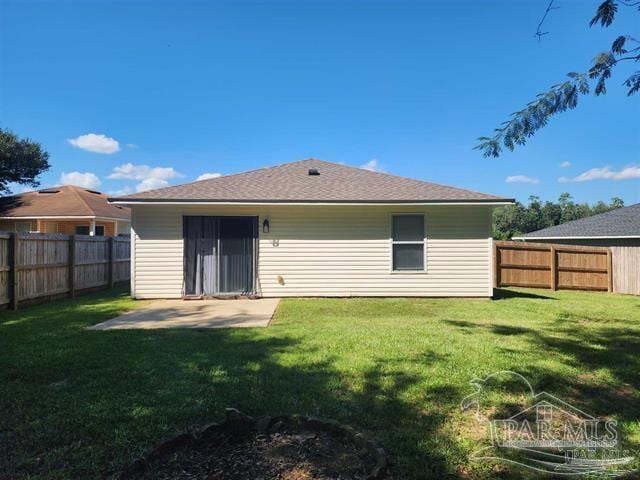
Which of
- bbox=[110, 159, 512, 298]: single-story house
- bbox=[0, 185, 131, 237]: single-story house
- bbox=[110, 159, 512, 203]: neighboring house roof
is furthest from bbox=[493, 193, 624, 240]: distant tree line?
bbox=[0, 185, 131, 237]: single-story house

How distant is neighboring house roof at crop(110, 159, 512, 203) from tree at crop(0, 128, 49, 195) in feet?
70.6

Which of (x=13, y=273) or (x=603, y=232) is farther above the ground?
(x=603, y=232)

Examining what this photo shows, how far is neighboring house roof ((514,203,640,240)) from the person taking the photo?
1638 cm

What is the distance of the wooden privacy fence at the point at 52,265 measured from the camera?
8.38 m

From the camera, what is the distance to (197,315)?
307 inches

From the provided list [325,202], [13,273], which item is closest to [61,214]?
[13,273]

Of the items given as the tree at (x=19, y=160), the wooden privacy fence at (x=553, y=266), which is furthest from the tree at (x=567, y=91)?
the tree at (x=19, y=160)

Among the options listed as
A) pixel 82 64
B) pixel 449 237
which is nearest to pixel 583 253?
pixel 449 237

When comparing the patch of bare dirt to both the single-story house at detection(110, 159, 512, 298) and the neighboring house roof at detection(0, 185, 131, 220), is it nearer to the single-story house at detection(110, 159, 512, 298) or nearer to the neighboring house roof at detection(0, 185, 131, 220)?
the single-story house at detection(110, 159, 512, 298)

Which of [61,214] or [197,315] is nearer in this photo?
[197,315]

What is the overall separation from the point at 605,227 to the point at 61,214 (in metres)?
25.8

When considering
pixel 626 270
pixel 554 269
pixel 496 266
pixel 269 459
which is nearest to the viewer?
pixel 269 459

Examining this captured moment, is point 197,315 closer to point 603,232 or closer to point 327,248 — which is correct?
point 327,248

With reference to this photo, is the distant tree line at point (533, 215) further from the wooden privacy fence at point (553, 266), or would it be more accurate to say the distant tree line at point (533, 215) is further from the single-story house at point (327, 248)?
the single-story house at point (327, 248)
